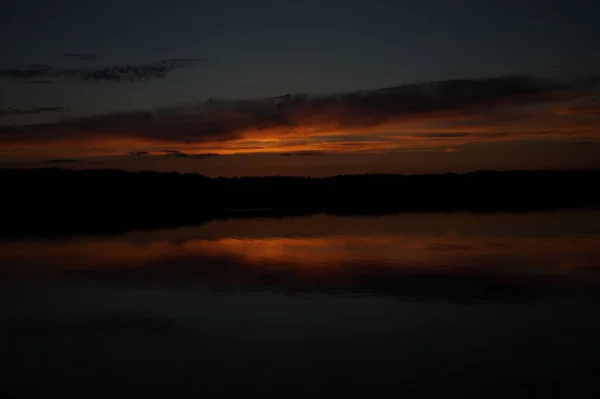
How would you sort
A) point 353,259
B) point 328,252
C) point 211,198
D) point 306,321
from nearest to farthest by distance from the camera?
point 306,321, point 353,259, point 328,252, point 211,198

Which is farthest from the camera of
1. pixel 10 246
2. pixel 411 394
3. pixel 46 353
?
pixel 10 246

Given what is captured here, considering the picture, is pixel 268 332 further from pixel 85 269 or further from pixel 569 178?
pixel 569 178

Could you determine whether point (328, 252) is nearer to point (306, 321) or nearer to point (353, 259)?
point (353, 259)

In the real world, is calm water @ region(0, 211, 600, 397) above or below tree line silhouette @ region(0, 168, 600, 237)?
below

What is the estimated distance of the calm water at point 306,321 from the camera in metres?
7.58

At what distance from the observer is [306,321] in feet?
33.1

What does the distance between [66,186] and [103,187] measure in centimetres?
236

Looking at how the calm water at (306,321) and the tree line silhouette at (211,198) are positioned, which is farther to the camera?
the tree line silhouette at (211,198)

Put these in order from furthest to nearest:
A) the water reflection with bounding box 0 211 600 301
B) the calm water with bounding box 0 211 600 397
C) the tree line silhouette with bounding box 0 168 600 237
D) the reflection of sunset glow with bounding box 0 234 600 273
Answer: the tree line silhouette with bounding box 0 168 600 237 < the reflection of sunset glow with bounding box 0 234 600 273 < the water reflection with bounding box 0 211 600 301 < the calm water with bounding box 0 211 600 397

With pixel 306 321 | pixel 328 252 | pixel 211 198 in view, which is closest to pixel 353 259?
pixel 328 252

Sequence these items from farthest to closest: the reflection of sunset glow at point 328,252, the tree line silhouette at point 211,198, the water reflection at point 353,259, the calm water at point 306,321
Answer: the tree line silhouette at point 211,198, the reflection of sunset glow at point 328,252, the water reflection at point 353,259, the calm water at point 306,321

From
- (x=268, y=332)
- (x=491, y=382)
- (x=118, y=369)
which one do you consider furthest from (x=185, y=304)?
(x=491, y=382)

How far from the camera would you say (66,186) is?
4712 cm

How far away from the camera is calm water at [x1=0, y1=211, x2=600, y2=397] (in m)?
7.58
